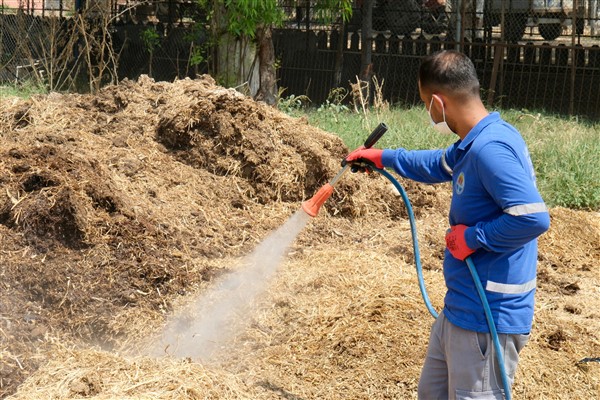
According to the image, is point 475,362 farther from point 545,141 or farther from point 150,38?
point 150,38

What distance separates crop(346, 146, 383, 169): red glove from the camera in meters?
3.72

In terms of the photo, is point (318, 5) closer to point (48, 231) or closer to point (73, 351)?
point (48, 231)

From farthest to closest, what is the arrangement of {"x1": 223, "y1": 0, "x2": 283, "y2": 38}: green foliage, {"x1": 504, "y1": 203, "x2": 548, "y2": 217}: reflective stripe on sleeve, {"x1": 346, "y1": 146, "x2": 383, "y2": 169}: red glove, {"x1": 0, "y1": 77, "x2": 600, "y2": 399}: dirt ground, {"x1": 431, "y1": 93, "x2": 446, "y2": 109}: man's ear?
{"x1": 223, "y1": 0, "x2": 283, "y2": 38}: green foliage, {"x1": 0, "y1": 77, "x2": 600, "y2": 399}: dirt ground, {"x1": 346, "y1": 146, "x2": 383, "y2": 169}: red glove, {"x1": 431, "y1": 93, "x2": 446, "y2": 109}: man's ear, {"x1": 504, "y1": 203, "x2": 548, "y2": 217}: reflective stripe on sleeve

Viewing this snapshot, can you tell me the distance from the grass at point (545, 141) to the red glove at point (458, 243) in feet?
16.9

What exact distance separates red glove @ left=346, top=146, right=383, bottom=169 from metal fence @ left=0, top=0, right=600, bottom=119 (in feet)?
28.1

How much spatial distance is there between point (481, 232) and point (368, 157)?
94 centimetres

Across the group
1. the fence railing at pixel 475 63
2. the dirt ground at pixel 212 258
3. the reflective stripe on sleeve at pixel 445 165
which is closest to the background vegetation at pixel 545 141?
the dirt ground at pixel 212 258

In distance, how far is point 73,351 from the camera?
406 centimetres

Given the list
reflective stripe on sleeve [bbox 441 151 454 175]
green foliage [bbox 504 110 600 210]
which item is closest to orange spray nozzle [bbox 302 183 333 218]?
reflective stripe on sleeve [bbox 441 151 454 175]

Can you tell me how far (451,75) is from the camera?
3.06m

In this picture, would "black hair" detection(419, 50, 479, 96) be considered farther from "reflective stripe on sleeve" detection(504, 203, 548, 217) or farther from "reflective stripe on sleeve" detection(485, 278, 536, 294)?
"reflective stripe on sleeve" detection(485, 278, 536, 294)

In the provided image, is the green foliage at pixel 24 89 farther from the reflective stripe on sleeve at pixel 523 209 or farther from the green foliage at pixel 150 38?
the reflective stripe on sleeve at pixel 523 209

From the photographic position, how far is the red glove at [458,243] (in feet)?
9.81

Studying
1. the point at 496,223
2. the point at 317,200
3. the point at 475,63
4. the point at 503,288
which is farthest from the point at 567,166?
the point at 496,223
